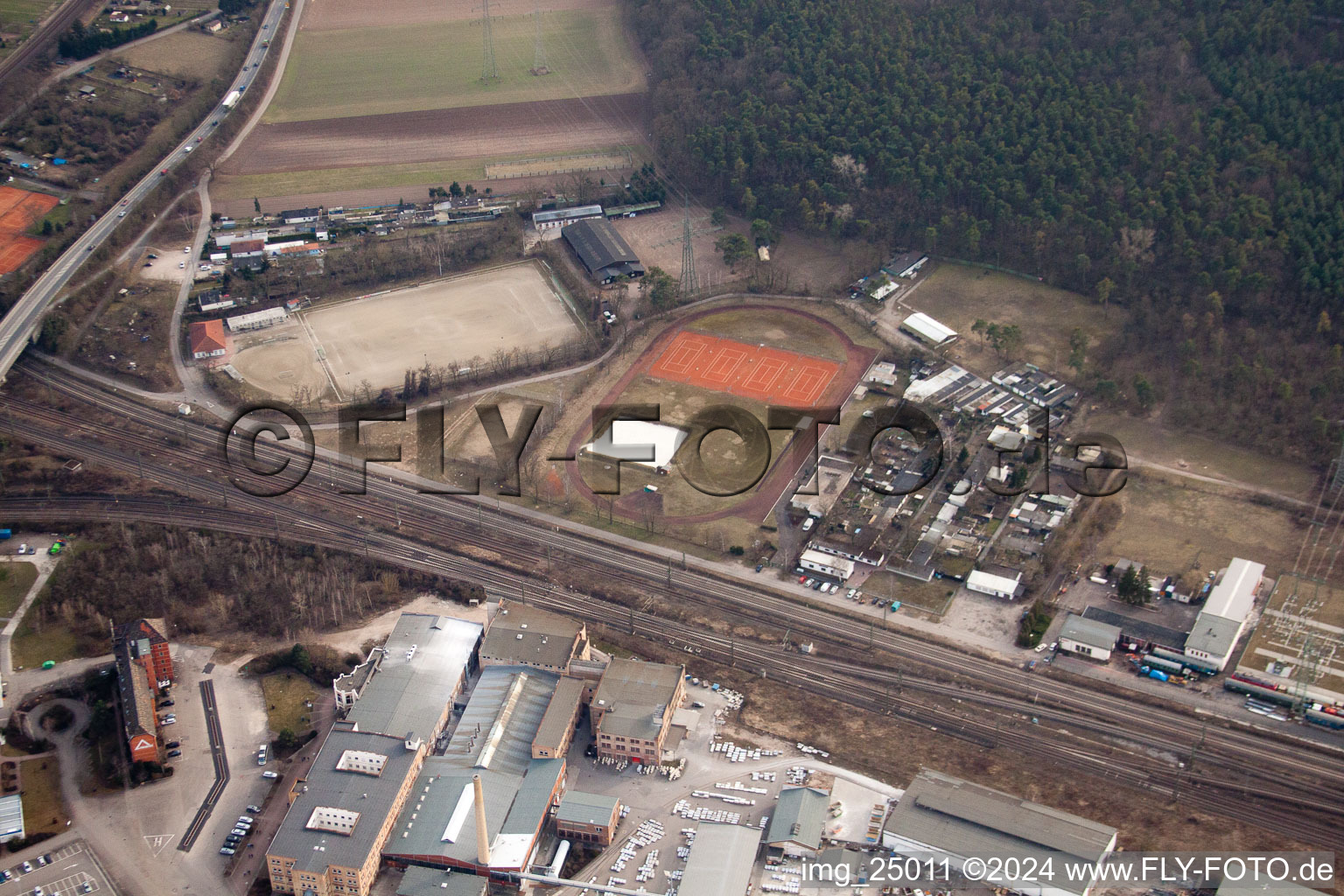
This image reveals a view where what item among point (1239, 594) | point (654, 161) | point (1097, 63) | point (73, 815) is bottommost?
point (73, 815)

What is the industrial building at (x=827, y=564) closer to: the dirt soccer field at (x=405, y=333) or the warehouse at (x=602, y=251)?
the dirt soccer field at (x=405, y=333)

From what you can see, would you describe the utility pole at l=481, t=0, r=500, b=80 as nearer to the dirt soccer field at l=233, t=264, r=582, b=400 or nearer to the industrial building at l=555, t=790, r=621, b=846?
the dirt soccer field at l=233, t=264, r=582, b=400

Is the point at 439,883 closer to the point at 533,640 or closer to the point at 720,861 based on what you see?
the point at 720,861

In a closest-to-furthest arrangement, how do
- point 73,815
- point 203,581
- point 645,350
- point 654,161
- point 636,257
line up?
1. point 73,815
2. point 203,581
3. point 645,350
4. point 636,257
5. point 654,161

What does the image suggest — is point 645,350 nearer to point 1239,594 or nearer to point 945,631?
point 945,631

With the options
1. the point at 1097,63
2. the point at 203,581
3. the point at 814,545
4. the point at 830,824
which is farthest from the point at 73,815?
the point at 1097,63

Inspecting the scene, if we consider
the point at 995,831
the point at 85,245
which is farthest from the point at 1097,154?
the point at 85,245
